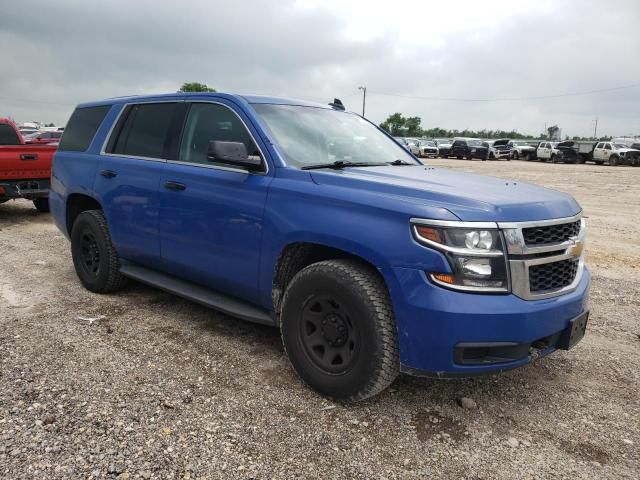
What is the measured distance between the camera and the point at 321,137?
12.9ft

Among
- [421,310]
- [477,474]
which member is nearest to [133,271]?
[421,310]

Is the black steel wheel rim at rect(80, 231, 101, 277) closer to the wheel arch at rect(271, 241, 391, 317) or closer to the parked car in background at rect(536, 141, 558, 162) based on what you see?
the wheel arch at rect(271, 241, 391, 317)

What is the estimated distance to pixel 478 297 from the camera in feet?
8.82

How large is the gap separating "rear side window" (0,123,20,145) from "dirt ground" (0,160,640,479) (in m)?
6.63

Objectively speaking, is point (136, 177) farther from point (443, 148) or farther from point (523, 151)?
point (443, 148)

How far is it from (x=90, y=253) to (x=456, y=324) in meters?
3.80

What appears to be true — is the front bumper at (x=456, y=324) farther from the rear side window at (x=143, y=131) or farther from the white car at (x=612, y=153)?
the white car at (x=612, y=153)

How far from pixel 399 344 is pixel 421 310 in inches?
10.1

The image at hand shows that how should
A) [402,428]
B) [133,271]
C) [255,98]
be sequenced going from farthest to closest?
[133,271] → [255,98] → [402,428]

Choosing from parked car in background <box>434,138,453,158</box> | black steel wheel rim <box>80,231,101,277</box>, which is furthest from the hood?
parked car in background <box>434,138,453,158</box>

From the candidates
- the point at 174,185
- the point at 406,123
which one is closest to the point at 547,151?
the point at 174,185

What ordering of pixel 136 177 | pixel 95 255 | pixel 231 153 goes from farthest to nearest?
1. pixel 95 255
2. pixel 136 177
3. pixel 231 153

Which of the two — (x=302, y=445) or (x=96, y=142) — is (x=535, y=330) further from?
(x=96, y=142)

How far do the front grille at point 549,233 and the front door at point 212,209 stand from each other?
1590mm
